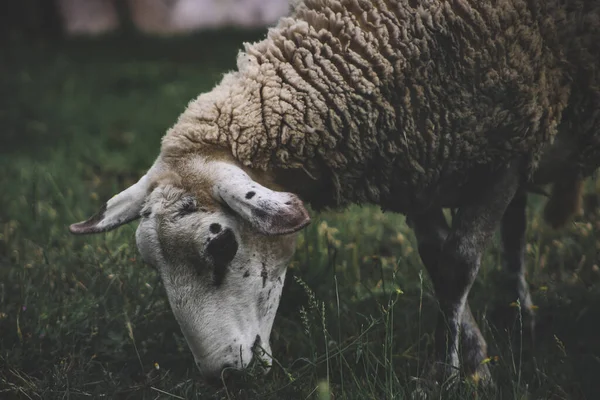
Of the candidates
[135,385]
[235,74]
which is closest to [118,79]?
[235,74]

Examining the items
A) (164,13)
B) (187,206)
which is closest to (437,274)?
(187,206)

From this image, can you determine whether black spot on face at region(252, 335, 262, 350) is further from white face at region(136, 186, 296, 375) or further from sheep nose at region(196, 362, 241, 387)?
sheep nose at region(196, 362, 241, 387)

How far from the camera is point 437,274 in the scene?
3.19 metres

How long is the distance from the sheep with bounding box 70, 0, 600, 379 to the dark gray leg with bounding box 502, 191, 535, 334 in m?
0.56

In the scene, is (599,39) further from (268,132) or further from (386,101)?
(268,132)

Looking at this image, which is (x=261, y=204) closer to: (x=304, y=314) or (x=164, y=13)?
(x=304, y=314)

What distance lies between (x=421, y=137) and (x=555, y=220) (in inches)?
50.4

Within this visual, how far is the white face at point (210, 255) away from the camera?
2744 millimetres

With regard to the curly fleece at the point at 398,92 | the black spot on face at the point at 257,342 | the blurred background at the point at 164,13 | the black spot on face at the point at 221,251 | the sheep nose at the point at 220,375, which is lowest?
the sheep nose at the point at 220,375

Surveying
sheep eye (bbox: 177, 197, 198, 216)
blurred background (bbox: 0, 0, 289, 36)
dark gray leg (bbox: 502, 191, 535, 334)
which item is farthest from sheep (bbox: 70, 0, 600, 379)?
blurred background (bbox: 0, 0, 289, 36)

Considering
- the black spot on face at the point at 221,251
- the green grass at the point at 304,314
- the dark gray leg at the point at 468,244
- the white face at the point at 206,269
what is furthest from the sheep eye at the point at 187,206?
the dark gray leg at the point at 468,244

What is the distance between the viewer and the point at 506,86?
2.99 m

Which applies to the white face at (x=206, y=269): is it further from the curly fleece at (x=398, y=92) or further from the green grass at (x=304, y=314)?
the curly fleece at (x=398, y=92)

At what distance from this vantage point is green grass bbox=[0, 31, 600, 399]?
274 centimetres
